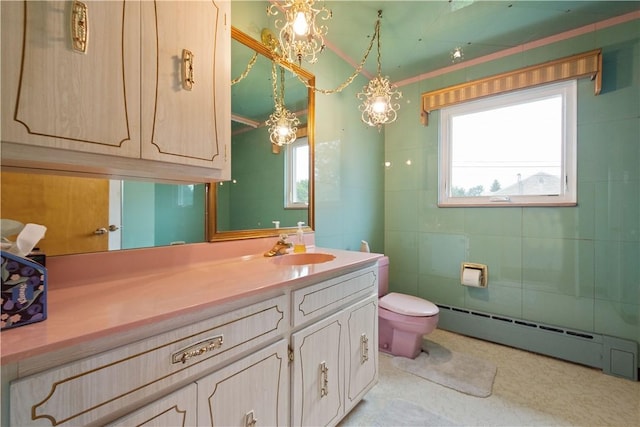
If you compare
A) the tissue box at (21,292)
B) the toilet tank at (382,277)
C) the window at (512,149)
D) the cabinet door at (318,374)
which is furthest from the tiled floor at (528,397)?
the tissue box at (21,292)

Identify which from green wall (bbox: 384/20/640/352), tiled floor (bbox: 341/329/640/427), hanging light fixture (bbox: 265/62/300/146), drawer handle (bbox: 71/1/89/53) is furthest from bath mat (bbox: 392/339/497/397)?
drawer handle (bbox: 71/1/89/53)

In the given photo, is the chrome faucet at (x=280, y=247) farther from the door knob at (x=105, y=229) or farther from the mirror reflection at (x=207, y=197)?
the door knob at (x=105, y=229)

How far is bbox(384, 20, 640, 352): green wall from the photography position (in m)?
1.82

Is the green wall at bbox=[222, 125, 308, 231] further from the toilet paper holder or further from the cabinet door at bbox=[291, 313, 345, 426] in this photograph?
the toilet paper holder

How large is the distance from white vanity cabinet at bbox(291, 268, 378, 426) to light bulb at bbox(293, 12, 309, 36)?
3.78 feet

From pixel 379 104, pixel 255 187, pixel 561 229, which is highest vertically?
pixel 379 104

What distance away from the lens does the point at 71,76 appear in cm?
73

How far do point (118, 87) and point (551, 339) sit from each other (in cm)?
303

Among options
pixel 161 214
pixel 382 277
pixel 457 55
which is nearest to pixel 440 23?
pixel 457 55

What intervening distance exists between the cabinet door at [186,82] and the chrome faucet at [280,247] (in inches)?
23.9

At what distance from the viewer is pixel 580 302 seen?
1.96 metres

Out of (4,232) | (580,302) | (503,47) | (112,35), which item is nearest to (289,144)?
(112,35)

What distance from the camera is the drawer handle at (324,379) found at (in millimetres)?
1188

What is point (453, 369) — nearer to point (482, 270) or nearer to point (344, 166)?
point (482, 270)
